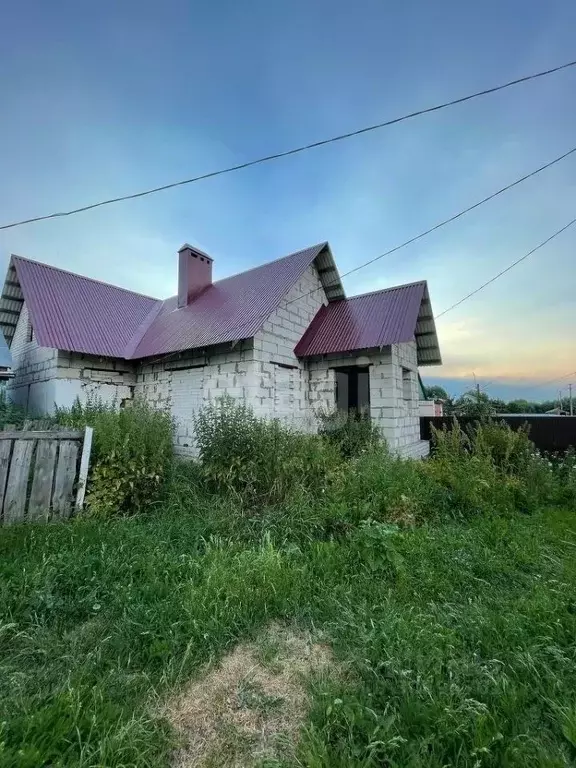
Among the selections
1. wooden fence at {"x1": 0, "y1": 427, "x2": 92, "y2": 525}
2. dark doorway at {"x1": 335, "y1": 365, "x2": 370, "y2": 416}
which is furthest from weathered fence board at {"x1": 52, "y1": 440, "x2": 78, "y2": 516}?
dark doorway at {"x1": 335, "y1": 365, "x2": 370, "y2": 416}

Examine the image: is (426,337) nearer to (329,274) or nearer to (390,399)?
(329,274)

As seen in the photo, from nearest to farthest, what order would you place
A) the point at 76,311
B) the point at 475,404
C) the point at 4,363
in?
the point at 76,311 < the point at 4,363 < the point at 475,404

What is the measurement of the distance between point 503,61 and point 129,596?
924cm

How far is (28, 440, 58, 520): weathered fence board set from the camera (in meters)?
4.68

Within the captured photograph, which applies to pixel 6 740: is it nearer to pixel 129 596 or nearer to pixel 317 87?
pixel 129 596

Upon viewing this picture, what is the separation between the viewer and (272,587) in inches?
120

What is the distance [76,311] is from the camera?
1088 cm

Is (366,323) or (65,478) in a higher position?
(366,323)

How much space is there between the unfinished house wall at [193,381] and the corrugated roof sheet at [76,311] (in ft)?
5.02

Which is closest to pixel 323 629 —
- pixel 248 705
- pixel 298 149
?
pixel 248 705

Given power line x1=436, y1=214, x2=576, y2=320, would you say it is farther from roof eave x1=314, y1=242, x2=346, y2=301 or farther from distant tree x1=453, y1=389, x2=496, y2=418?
distant tree x1=453, y1=389, x2=496, y2=418

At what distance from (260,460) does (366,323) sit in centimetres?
531

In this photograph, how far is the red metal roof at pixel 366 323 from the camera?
8.35 metres

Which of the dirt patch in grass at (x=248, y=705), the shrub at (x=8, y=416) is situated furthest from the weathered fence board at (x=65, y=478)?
the shrub at (x=8, y=416)
